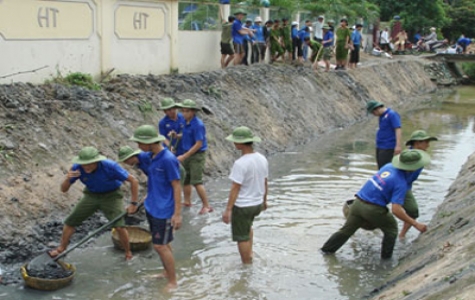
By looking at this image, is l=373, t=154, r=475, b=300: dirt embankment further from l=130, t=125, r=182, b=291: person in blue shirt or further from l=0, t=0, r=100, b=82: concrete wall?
l=0, t=0, r=100, b=82: concrete wall

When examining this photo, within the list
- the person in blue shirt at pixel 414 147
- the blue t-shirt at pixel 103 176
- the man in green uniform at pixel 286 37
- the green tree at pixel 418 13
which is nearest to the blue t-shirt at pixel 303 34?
the man in green uniform at pixel 286 37

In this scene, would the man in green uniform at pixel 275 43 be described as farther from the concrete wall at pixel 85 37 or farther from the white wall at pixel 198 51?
the concrete wall at pixel 85 37

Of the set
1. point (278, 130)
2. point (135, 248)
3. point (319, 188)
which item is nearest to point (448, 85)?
point (278, 130)

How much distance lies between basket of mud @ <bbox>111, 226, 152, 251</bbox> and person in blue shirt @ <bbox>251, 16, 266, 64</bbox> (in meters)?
12.6

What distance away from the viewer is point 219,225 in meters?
9.79

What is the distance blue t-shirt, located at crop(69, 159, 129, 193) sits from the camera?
24.5ft

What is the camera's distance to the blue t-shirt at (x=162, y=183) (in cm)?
688

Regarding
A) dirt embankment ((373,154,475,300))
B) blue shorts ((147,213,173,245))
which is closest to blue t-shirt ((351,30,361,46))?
dirt embankment ((373,154,475,300))

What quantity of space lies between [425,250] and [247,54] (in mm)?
13015

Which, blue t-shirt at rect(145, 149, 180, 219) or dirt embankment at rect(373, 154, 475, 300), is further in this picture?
blue t-shirt at rect(145, 149, 180, 219)

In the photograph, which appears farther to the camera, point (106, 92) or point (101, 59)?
point (101, 59)

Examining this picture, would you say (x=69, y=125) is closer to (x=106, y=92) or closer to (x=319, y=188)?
(x=106, y=92)

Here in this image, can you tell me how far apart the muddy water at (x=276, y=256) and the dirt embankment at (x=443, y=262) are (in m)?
0.54

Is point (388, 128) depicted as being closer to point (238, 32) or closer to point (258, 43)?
point (238, 32)
